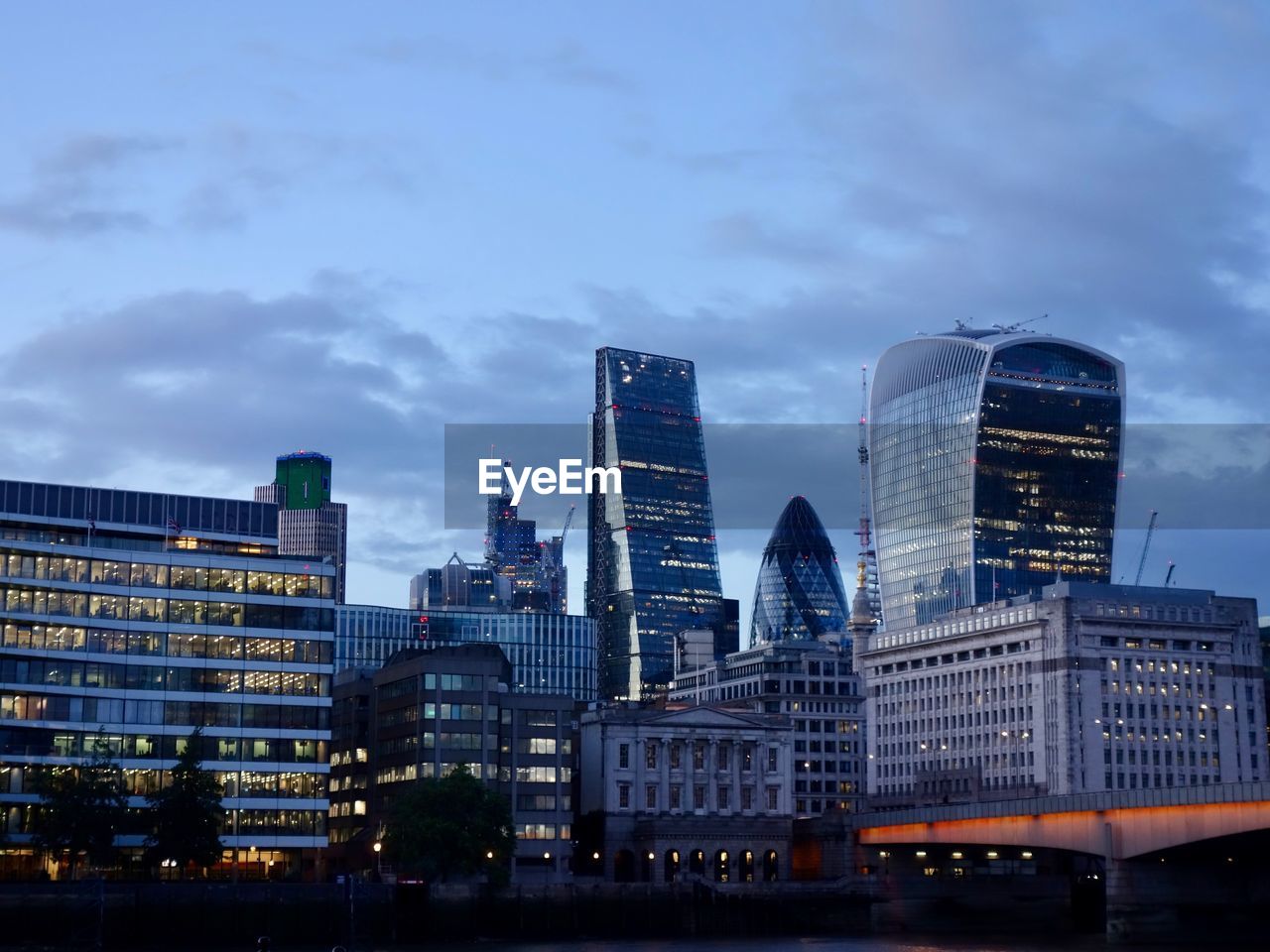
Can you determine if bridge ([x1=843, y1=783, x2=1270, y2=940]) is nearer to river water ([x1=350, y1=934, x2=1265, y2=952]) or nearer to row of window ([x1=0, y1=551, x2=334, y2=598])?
river water ([x1=350, y1=934, x2=1265, y2=952])

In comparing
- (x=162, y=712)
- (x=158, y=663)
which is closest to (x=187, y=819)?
(x=162, y=712)

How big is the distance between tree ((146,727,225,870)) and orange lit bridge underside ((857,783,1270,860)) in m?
70.0

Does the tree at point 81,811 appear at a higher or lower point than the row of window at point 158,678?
lower

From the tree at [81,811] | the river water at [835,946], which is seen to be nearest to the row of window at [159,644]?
the tree at [81,811]

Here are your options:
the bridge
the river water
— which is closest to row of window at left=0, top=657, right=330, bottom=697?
the river water

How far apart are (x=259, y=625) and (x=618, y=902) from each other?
135 feet

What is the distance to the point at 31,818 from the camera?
159500mm

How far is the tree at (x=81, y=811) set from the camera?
150m

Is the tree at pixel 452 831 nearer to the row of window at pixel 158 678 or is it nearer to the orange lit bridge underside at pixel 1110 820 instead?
the row of window at pixel 158 678

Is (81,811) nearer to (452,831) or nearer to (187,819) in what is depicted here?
(187,819)

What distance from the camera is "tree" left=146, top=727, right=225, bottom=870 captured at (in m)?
152

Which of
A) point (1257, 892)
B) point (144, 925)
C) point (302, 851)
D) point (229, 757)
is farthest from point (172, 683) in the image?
point (1257, 892)

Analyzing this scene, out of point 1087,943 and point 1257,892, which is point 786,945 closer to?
point 1087,943

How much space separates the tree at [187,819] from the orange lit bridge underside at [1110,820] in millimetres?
70025
